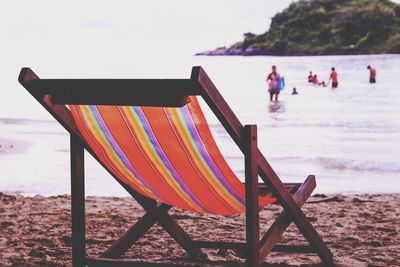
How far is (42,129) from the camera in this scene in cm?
1315

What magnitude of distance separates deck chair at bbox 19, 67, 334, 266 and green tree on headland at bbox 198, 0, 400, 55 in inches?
4826

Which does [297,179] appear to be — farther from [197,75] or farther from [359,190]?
[197,75]

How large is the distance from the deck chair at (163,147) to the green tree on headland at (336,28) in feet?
402

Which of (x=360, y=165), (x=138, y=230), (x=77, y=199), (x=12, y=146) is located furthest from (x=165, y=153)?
(x=12, y=146)

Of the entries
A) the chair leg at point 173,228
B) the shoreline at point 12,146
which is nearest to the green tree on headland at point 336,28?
the shoreline at point 12,146

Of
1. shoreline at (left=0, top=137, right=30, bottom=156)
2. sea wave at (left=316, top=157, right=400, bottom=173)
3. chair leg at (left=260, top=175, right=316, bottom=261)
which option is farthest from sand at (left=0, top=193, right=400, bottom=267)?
shoreline at (left=0, top=137, right=30, bottom=156)

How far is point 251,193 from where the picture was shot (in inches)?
100

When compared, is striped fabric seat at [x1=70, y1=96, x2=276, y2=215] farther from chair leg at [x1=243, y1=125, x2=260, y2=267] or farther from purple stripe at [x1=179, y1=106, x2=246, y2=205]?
chair leg at [x1=243, y1=125, x2=260, y2=267]

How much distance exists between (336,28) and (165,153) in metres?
128

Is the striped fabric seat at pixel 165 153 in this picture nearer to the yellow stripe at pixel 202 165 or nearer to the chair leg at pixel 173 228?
the yellow stripe at pixel 202 165

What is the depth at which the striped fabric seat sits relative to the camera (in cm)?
270

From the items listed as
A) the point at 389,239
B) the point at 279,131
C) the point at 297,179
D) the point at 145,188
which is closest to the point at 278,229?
the point at 145,188

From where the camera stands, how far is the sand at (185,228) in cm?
368

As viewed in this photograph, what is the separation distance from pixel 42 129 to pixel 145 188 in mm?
10507
